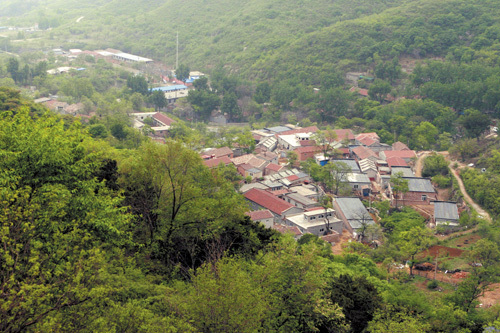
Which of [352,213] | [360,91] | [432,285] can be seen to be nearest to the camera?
[432,285]

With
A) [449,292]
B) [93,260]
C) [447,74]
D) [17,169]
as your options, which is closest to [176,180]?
[17,169]

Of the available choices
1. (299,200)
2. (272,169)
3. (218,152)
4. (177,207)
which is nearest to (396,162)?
(272,169)

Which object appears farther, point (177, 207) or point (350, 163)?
point (350, 163)

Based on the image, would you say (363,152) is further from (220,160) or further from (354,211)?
(220,160)

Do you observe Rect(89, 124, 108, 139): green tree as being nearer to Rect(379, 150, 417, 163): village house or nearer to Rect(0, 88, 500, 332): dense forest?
Rect(0, 88, 500, 332): dense forest

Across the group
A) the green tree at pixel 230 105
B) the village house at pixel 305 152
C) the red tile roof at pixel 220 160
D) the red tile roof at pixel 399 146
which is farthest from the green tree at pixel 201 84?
the red tile roof at pixel 399 146
